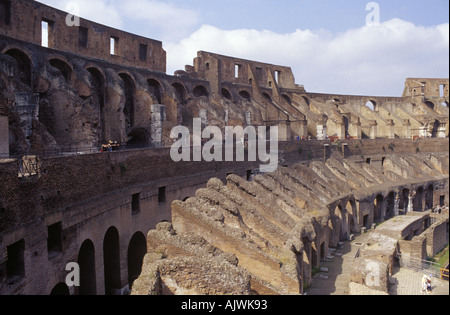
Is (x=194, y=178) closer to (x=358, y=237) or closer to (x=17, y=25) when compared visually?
(x=358, y=237)

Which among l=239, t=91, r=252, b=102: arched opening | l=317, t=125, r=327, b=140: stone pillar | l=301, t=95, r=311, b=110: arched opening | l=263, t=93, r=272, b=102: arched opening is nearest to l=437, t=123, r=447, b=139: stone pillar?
l=301, t=95, r=311, b=110: arched opening

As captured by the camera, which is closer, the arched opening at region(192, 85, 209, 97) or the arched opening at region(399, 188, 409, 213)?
the arched opening at region(399, 188, 409, 213)

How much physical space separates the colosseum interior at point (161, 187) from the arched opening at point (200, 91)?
9 centimetres

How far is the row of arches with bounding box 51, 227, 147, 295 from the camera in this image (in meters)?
11.2

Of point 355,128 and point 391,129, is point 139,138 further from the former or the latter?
point 391,129

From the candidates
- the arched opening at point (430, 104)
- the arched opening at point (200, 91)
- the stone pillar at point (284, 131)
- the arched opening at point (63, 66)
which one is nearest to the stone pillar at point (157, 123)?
the arched opening at point (63, 66)

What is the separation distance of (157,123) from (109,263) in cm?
916

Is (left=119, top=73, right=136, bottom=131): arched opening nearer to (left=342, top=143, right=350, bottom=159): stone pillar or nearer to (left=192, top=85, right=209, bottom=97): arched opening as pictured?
(left=192, top=85, right=209, bottom=97): arched opening

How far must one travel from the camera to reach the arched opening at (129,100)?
22156 mm

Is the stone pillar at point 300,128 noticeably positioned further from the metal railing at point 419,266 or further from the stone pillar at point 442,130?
the metal railing at point 419,266
